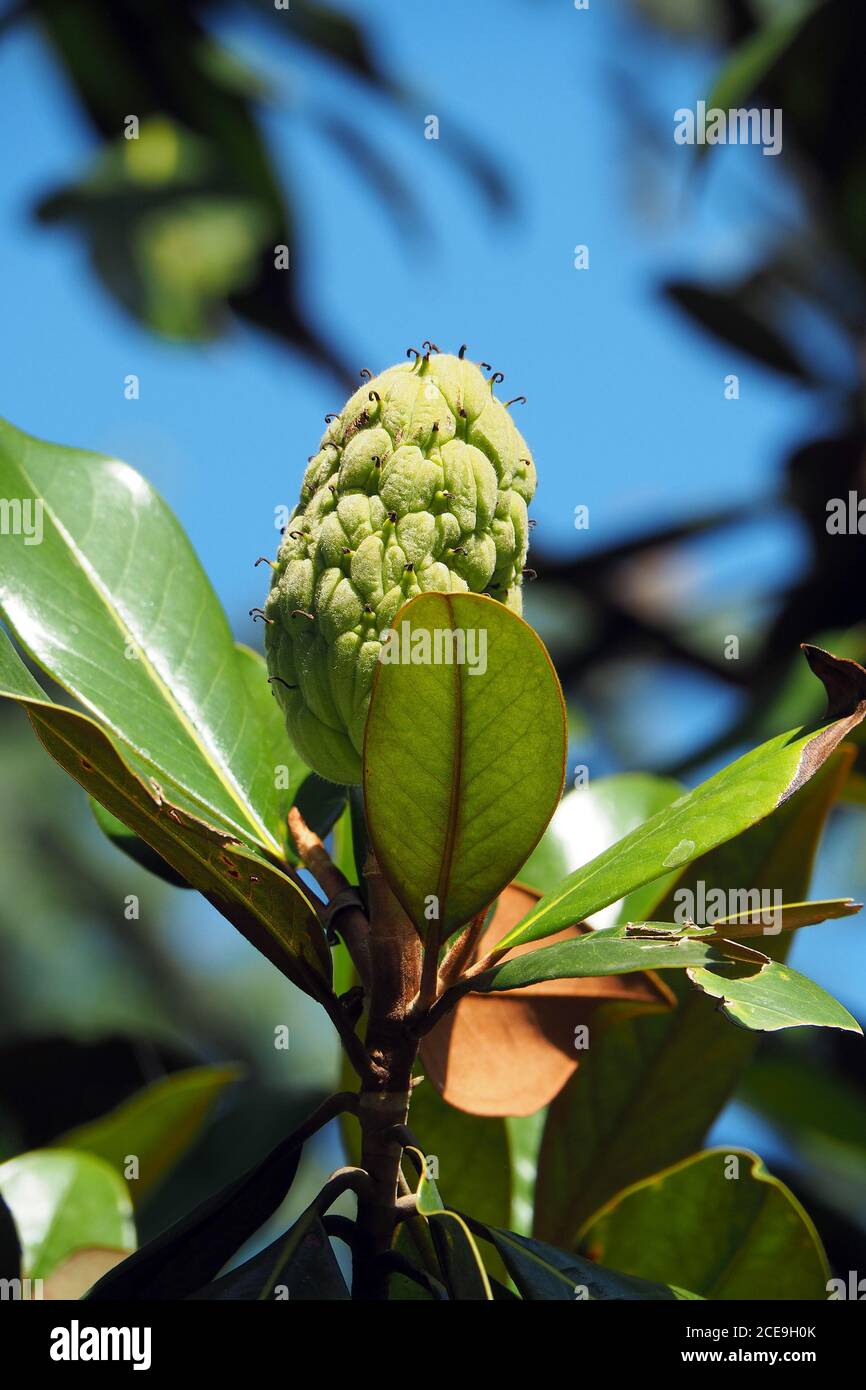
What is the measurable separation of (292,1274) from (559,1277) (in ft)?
0.78

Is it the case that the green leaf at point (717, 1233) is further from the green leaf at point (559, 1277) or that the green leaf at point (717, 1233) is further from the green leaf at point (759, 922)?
the green leaf at point (759, 922)

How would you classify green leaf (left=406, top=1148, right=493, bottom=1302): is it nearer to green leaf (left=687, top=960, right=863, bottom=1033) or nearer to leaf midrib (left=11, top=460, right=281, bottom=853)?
green leaf (left=687, top=960, right=863, bottom=1033)

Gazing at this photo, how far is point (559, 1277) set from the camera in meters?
1.16

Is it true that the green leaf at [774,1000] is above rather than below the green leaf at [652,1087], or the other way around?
above

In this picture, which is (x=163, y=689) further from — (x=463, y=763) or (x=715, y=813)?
(x=715, y=813)

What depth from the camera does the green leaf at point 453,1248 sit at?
105 cm

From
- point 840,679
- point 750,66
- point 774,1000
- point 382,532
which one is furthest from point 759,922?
point 750,66

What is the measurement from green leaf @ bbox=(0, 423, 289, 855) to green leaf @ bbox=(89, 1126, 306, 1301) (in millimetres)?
306

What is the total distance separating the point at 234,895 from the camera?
112 cm

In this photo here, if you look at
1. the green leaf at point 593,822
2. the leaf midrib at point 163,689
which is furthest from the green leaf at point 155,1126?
the leaf midrib at point 163,689

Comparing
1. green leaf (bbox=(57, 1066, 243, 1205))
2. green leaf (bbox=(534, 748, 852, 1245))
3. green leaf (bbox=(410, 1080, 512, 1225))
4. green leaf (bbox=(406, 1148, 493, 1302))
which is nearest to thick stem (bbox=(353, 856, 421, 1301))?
green leaf (bbox=(406, 1148, 493, 1302))

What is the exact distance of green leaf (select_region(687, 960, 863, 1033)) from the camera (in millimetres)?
973

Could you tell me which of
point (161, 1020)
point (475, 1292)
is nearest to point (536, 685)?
point (475, 1292)

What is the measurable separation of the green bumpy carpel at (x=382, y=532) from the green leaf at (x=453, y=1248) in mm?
380
